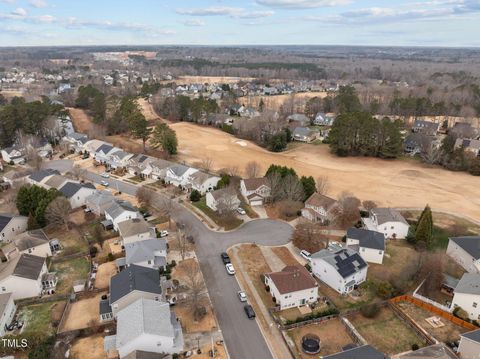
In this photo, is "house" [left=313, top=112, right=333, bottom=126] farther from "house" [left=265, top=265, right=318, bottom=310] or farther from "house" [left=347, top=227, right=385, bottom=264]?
"house" [left=265, top=265, right=318, bottom=310]

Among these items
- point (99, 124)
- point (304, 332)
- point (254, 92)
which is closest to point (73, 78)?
point (254, 92)

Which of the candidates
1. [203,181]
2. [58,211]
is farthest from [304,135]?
[58,211]

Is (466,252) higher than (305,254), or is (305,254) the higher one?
(466,252)

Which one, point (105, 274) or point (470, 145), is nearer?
point (105, 274)

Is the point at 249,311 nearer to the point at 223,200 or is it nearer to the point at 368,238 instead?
the point at 368,238

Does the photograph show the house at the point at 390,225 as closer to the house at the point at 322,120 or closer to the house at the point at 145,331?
the house at the point at 145,331

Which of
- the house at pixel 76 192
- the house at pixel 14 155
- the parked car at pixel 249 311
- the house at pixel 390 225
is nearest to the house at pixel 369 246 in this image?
the house at pixel 390 225

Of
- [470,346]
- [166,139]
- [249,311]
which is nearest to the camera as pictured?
[470,346]
